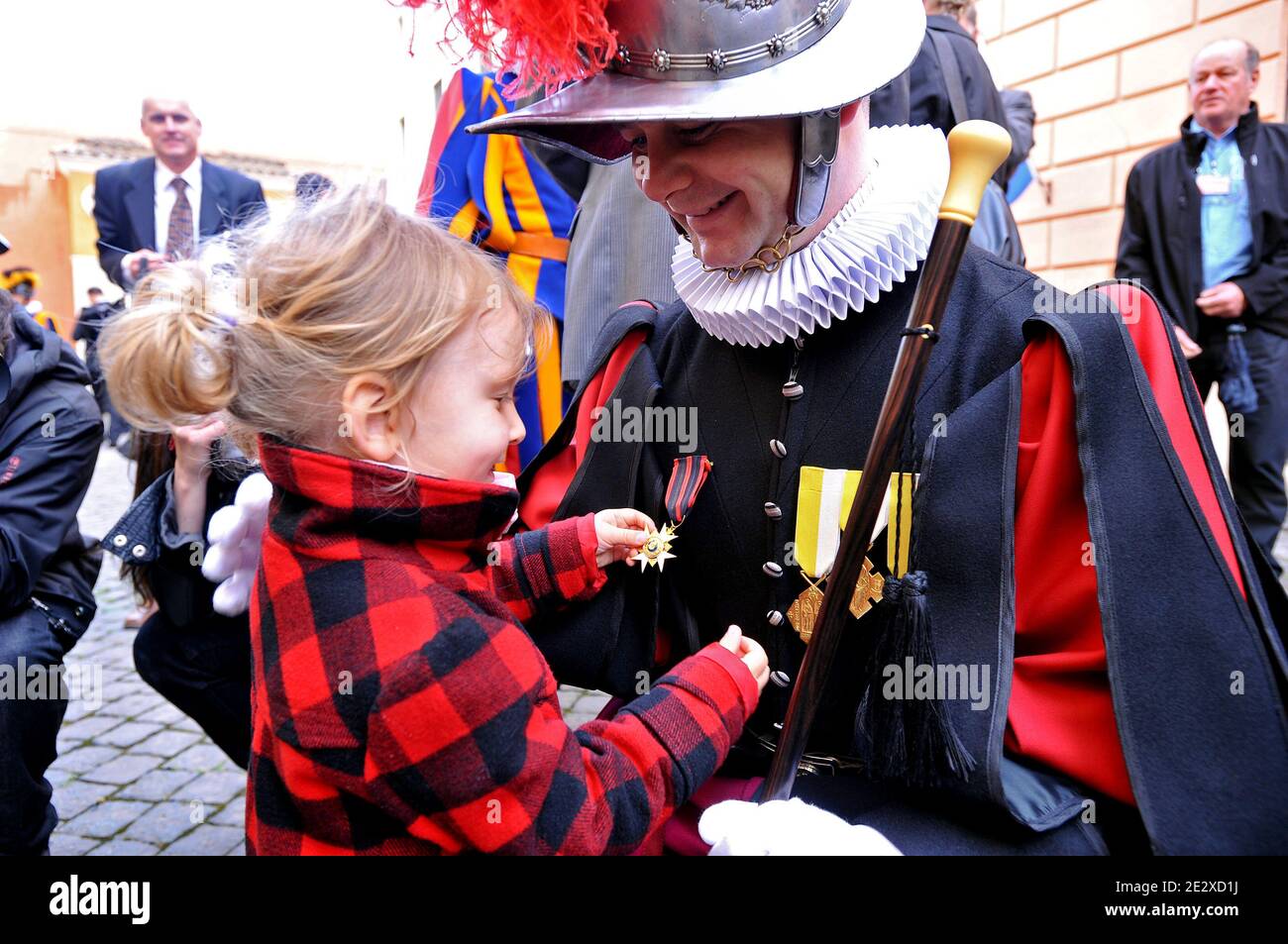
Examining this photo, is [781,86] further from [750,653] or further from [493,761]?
[493,761]

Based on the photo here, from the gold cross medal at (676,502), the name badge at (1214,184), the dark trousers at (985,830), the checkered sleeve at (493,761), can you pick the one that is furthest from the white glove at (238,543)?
the name badge at (1214,184)

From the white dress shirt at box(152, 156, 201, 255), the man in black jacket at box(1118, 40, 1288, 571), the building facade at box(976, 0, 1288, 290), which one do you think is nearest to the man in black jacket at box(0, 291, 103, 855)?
the white dress shirt at box(152, 156, 201, 255)

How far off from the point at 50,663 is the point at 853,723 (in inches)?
70.6

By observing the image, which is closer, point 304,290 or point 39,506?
point 304,290

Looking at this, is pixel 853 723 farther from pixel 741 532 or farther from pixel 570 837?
pixel 570 837

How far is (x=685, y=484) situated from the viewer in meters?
1.64

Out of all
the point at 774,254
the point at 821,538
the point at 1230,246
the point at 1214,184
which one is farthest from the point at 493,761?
the point at 1214,184

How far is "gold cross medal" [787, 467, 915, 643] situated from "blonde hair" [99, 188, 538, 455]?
0.49 metres

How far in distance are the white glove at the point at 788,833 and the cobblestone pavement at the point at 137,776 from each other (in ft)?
6.29

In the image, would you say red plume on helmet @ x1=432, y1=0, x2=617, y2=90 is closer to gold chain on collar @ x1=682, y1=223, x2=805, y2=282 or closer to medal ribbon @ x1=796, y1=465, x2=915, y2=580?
gold chain on collar @ x1=682, y1=223, x2=805, y2=282

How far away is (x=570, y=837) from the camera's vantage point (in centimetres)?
118

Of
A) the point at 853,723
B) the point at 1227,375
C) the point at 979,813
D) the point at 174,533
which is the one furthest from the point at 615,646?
the point at 1227,375

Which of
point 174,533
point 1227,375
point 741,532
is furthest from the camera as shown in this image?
point 1227,375

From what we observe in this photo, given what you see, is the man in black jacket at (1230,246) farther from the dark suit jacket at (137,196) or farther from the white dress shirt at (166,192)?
the white dress shirt at (166,192)
